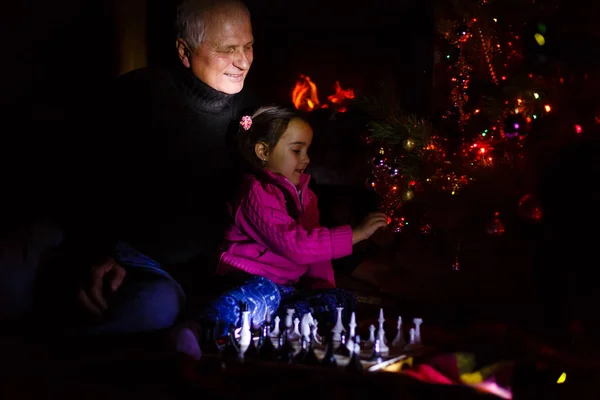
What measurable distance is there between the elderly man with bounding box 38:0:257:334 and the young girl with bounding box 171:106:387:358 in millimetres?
182

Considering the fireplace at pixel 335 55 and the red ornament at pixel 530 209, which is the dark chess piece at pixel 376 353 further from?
the fireplace at pixel 335 55

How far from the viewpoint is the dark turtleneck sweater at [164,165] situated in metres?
2.63

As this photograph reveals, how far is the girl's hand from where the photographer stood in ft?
7.89

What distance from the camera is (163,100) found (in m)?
2.71

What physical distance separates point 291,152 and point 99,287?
0.85 metres

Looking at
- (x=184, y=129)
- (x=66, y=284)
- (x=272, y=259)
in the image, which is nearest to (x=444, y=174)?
(x=272, y=259)

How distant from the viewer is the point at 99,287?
7.28 feet

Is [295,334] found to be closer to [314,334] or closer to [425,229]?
[314,334]

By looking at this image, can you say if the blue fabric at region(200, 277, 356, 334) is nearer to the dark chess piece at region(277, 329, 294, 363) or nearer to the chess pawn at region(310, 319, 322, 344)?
the chess pawn at region(310, 319, 322, 344)

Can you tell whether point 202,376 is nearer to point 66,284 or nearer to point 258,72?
point 66,284

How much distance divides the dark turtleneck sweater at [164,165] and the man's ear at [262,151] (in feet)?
0.80

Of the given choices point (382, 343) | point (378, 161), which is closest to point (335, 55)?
point (378, 161)

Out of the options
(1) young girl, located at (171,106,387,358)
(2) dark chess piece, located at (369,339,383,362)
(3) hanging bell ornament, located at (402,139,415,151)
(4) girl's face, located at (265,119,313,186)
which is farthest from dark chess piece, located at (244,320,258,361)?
(3) hanging bell ornament, located at (402,139,415,151)

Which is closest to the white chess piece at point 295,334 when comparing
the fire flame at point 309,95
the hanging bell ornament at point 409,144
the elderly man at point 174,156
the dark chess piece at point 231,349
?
the dark chess piece at point 231,349
